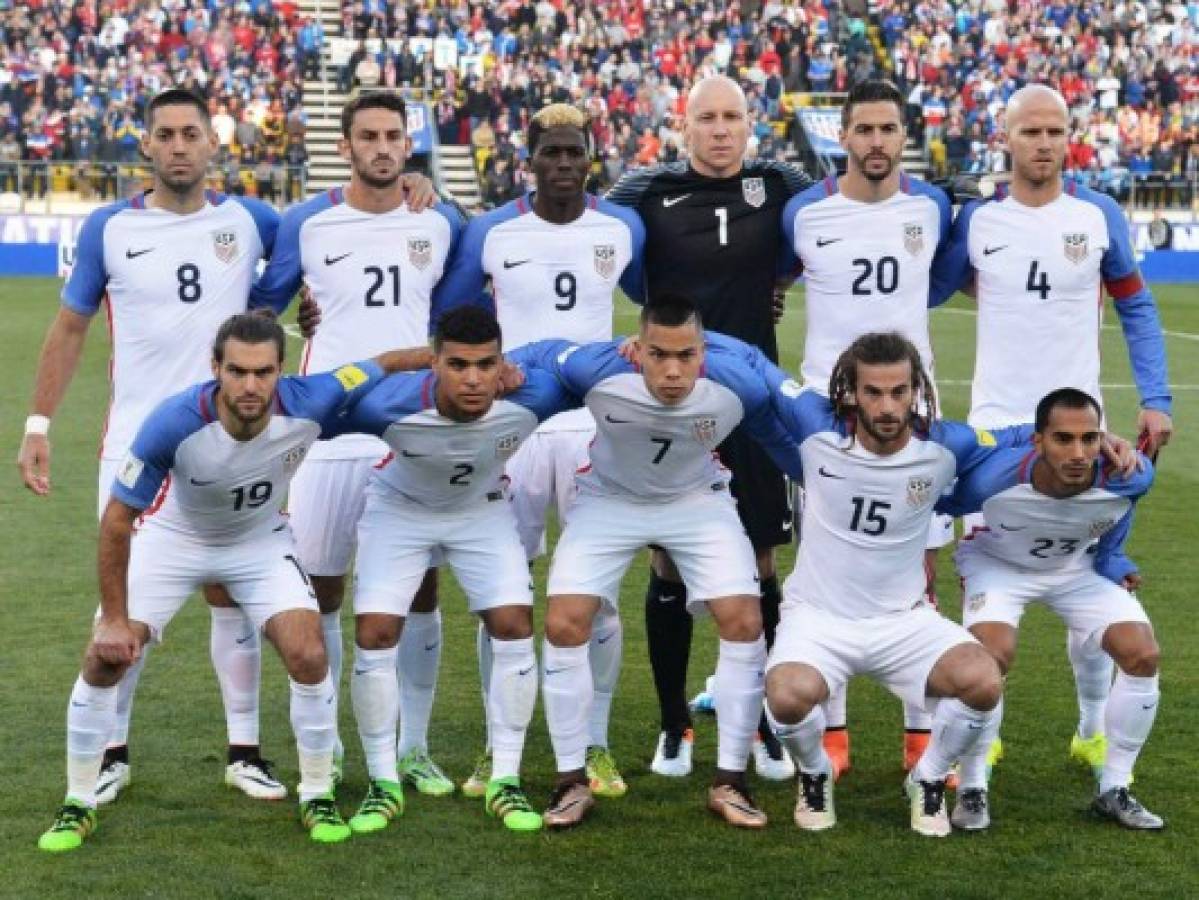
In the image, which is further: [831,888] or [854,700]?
[854,700]

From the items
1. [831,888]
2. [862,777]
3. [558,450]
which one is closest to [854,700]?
[862,777]

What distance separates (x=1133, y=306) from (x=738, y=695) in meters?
2.20

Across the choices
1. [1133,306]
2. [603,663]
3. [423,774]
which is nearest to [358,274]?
[603,663]

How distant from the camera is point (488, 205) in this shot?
→ 33.8m

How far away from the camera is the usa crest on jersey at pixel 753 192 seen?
7672 mm

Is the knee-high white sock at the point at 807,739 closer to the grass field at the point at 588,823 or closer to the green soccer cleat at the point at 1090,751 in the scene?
the grass field at the point at 588,823

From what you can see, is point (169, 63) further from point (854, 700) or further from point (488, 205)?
point (854, 700)

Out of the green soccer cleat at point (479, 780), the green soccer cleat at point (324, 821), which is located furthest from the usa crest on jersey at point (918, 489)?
the green soccer cleat at point (324, 821)

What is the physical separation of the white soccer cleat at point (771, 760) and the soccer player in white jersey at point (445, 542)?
1048 mm

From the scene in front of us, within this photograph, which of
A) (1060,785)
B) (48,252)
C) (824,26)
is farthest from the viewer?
(824,26)

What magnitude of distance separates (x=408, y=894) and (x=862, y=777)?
2.07 metres

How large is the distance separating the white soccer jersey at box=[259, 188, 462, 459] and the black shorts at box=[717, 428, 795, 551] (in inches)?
50.6

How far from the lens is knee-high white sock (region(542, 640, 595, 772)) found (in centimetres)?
682

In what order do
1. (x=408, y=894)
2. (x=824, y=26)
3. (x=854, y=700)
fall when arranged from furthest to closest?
(x=824, y=26)
(x=854, y=700)
(x=408, y=894)
